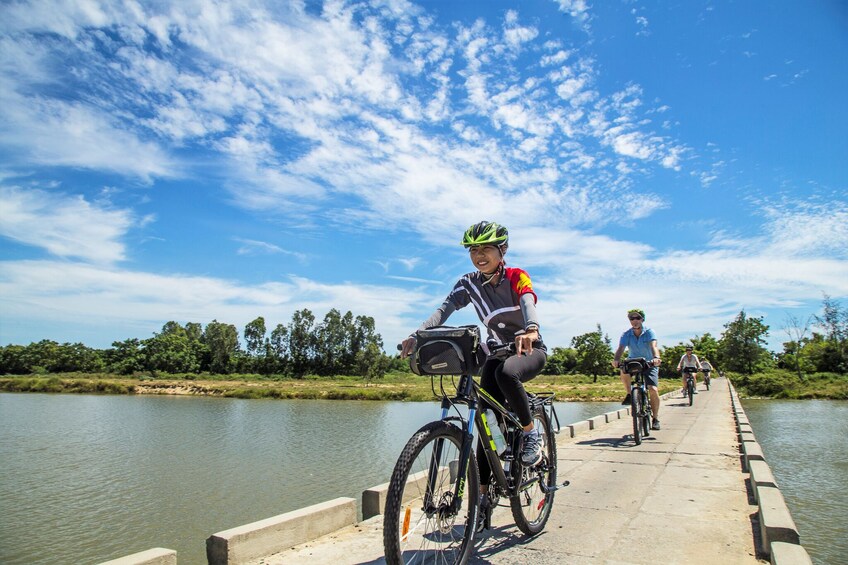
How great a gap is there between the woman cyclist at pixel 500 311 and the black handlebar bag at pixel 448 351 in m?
0.38

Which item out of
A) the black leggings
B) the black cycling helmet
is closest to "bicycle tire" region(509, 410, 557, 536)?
the black leggings

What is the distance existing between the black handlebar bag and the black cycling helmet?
0.74 meters

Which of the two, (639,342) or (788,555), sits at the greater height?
(639,342)

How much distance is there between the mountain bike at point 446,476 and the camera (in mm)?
2393

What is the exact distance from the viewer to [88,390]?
169 feet

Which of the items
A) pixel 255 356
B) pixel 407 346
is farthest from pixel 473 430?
pixel 255 356

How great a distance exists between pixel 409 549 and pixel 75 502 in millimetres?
10585

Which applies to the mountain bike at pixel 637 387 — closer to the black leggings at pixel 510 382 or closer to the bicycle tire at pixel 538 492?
the bicycle tire at pixel 538 492

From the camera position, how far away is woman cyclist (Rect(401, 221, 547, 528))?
319 centimetres

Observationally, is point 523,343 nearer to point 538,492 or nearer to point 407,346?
point 407,346

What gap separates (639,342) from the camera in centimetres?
866

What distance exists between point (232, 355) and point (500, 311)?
337 ft

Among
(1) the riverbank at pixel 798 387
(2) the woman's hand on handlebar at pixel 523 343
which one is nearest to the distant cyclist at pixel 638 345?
(2) the woman's hand on handlebar at pixel 523 343

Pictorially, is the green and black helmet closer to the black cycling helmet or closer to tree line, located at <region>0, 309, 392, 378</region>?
the black cycling helmet
